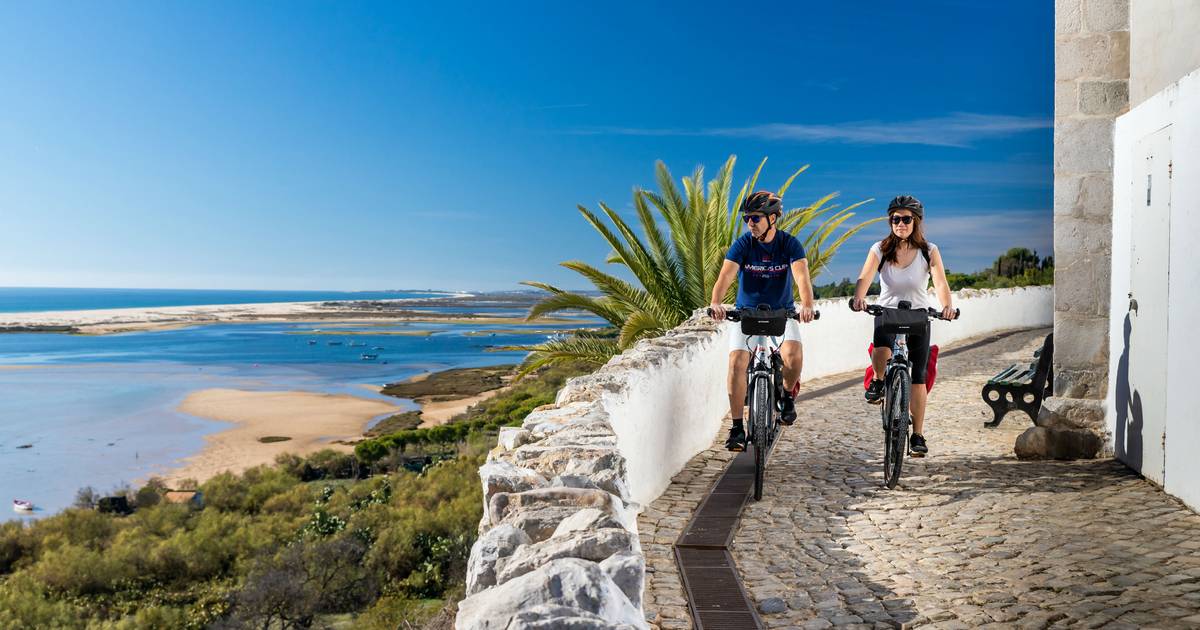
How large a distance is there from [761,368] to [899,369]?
829mm

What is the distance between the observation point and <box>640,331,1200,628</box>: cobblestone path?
11.0 ft

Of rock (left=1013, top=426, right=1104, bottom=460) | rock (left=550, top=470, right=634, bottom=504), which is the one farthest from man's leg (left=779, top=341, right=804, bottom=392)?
rock (left=550, top=470, right=634, bottom=504)

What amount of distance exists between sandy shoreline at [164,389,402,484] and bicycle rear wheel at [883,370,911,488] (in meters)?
32.6

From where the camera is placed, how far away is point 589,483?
3008 mm

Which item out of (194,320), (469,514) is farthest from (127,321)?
(469,514)

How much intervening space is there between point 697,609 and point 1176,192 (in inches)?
151

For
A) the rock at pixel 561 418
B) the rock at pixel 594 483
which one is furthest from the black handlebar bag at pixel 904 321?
the rock at pixel 594 483

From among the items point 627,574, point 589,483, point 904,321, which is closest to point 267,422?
point 904,321

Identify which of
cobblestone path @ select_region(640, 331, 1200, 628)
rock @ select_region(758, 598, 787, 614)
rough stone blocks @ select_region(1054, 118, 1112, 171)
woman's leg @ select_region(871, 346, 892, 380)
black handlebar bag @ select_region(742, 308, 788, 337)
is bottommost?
rock @ select_region(758, 598, 787, 614)

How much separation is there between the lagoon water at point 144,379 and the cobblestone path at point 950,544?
34.7 m

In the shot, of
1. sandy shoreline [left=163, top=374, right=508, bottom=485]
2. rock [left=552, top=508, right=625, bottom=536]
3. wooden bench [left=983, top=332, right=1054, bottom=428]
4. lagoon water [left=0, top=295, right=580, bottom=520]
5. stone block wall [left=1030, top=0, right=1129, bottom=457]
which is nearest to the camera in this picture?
rock [left=552, top=508, right=625, bottom=536]

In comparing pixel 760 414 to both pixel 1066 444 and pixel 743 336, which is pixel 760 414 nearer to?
pixel 743 336

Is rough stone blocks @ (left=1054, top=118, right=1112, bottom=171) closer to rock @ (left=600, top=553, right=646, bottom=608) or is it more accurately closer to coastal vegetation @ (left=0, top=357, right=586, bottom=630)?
rock @ (left=600, top=553, right=646, bottom=608)

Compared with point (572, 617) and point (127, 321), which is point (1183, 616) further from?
point (127, 321)
